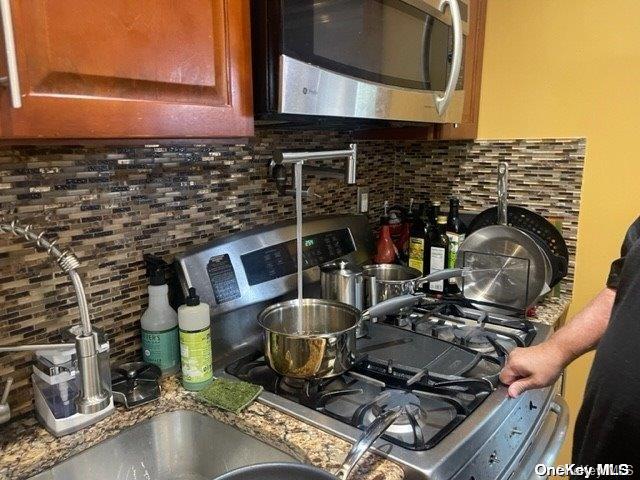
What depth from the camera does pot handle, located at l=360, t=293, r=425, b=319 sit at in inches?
43.7

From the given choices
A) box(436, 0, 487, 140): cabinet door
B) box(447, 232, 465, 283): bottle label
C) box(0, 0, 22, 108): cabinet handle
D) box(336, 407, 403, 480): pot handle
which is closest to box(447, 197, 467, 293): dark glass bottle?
box(447, 232, 465, 283): bottle label

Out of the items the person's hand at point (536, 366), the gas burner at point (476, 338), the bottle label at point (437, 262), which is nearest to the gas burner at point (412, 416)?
the person's hand at point (536, 366)

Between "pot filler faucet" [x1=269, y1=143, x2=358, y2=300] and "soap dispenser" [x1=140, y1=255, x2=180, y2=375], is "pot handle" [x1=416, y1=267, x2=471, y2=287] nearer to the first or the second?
"pot filler faucet" [x1=269, y1=143, x2=358, y2=300]

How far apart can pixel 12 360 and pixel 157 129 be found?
512mm

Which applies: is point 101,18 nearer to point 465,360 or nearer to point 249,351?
point 249,351

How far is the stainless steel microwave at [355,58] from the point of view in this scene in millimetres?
761

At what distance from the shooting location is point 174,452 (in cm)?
90

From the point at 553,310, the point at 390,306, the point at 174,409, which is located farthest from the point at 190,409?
the point at 553,310

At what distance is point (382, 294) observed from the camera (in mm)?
1310

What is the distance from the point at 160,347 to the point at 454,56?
0.92m

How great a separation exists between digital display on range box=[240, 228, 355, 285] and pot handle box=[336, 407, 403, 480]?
50 centimetres

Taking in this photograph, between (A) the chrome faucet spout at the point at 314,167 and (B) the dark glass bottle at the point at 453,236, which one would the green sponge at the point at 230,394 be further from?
(B) the dark glass bottle at the point at 453,236

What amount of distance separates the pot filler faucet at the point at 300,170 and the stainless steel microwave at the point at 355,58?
160 millimetres

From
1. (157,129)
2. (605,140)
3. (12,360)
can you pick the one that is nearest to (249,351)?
(12,360)
